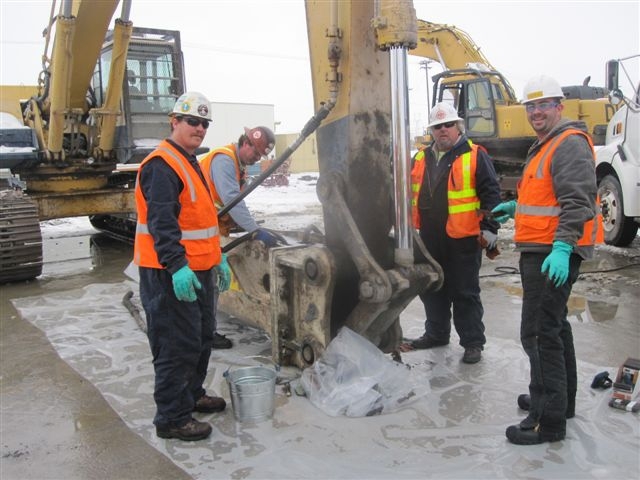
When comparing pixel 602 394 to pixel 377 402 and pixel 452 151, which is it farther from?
pixel 452 151

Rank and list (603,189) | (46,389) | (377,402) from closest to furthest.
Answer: (377,402) < (46,389) < (603,189)

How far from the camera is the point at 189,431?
10.3 ft

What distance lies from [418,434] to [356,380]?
1.64ft

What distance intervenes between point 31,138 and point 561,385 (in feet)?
26.3

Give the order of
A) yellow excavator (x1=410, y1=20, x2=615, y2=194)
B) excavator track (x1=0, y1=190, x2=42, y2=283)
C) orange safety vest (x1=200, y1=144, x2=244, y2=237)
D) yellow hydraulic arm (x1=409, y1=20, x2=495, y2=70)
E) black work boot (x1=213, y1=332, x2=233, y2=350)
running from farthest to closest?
yellow hydraulic arm (x1=409, y1=20, x2=495, y2=70) < yellow excavator (x1=410, y1=20, x2=615, y2=194) < excavator track (x1=0, y1=190, x2=42, y2=283) < black work boot (x1=213, y1=332, x2=233, y2=350) < orange safety vest (x1=200, y1=144, x2=244, y2=237)

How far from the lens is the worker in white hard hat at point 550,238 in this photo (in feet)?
9.30

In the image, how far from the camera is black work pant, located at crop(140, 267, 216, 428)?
10.2ft

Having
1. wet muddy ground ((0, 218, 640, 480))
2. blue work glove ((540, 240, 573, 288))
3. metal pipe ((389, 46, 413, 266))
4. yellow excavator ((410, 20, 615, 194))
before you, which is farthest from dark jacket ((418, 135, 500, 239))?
yellow excavator ((410, 20, 615, 194))

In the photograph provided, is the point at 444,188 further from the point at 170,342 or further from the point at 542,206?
the point at 170,342

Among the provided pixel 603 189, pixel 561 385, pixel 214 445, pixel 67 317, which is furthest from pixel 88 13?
pixel 603 189

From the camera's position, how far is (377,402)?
3.37 m

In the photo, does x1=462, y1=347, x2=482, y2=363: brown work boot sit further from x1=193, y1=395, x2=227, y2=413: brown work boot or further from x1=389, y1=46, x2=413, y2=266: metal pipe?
x1=193, y1=395, x2=227, y2=413: brown work boot

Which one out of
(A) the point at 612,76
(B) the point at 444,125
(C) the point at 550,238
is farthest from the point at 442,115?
(A) the point at 612,76

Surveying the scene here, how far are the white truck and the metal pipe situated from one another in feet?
17.5
